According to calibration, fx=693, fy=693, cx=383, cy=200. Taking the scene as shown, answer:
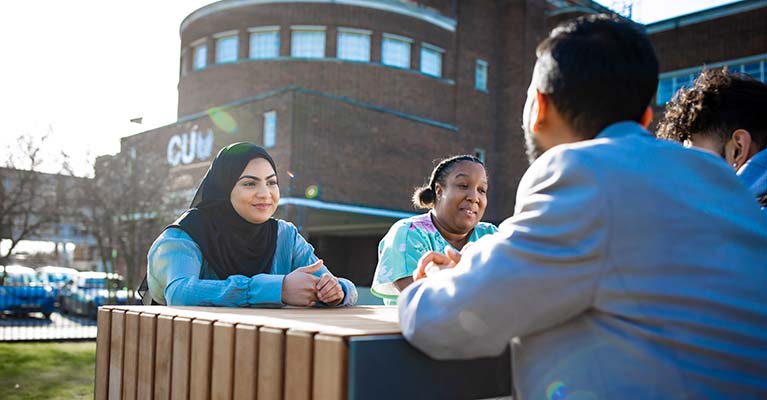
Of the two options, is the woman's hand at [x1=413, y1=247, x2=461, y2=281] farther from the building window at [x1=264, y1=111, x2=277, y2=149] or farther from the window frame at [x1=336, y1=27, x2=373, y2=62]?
the window frame at [x1=336, y1=27, x2=373, y2=62]

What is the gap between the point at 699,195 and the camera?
149 cm

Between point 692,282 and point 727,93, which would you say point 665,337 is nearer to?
point 692,282

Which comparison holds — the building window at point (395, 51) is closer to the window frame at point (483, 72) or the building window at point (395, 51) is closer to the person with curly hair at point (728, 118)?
the window frame at point (483, 72)

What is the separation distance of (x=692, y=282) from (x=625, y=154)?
0.30 meters

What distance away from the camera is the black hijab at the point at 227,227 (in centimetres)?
332

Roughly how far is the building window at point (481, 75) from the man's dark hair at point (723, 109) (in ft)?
103

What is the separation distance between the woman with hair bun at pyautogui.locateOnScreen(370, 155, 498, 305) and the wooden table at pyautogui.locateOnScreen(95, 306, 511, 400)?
1829 mm

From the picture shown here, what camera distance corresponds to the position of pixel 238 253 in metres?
3.38

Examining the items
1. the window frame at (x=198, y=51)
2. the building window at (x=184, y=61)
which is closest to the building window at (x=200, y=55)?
the window frame at (x=198, y=51)

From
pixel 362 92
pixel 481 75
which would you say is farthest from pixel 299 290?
pixel 481 75

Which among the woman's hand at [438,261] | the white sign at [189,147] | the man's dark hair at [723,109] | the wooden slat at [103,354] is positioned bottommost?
the wooden slat at [103,354]

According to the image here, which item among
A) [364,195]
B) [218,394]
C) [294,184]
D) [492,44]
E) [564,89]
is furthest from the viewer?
[492,44]

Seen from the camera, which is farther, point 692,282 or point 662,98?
point 662,98

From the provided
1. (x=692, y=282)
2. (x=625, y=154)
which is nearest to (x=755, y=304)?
(x=692, y=282)
